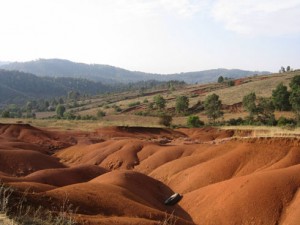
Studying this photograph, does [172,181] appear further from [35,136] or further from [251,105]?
[251,105]

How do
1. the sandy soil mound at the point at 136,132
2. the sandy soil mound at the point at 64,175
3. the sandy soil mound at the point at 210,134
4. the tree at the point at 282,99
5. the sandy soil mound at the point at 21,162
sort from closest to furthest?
the sandy soil mound at the point at 64,175, the sandy soil mound at the point at 21,162, the sandy soil mound at the point at 210,134, the sandy soil mound at the point at 136,132, the tree at the point at 282,99

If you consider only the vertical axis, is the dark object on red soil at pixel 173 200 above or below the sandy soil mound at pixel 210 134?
above

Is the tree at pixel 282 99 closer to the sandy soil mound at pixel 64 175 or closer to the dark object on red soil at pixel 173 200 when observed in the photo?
the sandy soil mound at pixel 64 175

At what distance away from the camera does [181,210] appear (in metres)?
23.2

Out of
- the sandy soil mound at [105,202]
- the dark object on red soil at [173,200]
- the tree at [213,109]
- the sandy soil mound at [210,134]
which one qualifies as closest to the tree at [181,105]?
the tree at [213,109]

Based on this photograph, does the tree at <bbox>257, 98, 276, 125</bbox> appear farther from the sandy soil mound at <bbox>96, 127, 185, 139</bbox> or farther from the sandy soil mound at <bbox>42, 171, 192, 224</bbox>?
the sandy soil mound at <bbox>42, 171, 192, 224</bbox>

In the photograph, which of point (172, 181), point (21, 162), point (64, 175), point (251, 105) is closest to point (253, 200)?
point (172, 181)

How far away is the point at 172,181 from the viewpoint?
29797mm

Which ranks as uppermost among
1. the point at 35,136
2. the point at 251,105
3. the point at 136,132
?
the point at 251,105

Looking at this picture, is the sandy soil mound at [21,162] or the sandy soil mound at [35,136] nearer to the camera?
the sandy soil mound at [21,162]

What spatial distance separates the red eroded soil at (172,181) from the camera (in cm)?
1622

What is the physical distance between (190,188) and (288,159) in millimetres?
6772

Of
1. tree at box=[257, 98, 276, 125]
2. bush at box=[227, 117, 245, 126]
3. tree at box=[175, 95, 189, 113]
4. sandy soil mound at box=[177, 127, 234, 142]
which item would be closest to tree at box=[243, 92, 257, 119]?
tree at box=[257, 98, 276, 125]

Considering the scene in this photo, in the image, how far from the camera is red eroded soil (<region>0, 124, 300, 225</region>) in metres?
16.2
